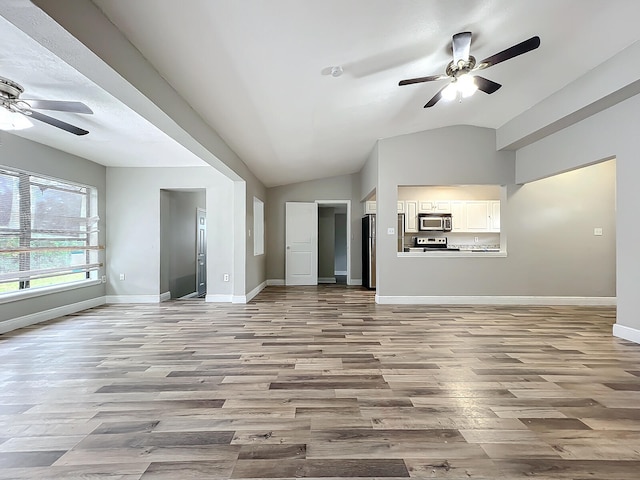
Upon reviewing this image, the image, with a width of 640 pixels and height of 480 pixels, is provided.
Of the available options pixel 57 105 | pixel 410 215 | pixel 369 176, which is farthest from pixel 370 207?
pixel 57 105

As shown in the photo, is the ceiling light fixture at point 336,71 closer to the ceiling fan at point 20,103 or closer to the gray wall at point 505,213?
the ceiling fan at point 20,103

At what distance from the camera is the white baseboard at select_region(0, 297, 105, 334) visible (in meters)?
4.15

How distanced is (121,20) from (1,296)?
3.89 m

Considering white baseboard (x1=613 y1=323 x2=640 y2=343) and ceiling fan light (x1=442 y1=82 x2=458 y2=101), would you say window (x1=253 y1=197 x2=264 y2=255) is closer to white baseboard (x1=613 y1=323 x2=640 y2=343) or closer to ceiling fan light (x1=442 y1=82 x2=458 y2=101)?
ceiling fan light (x1=442 y1=82 x2=458 y2=101)

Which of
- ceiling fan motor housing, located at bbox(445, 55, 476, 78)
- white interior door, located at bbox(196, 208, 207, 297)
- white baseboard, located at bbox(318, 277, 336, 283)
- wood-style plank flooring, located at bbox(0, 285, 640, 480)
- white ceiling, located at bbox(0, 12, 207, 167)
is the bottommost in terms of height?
white baseboard, located at bbox(318, 277, 336, 283)

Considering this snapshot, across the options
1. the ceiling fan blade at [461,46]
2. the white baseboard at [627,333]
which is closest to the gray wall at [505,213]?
the white baseboard at [627,333]

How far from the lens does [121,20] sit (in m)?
2.09

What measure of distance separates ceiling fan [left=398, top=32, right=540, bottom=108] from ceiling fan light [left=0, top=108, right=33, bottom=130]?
3395 mm

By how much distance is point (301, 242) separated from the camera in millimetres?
8445

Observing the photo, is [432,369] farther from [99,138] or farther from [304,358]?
[99,138]

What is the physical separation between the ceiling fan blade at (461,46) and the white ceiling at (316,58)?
0.24 feet

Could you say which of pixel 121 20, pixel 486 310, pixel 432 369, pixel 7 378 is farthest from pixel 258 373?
pixel 486 310

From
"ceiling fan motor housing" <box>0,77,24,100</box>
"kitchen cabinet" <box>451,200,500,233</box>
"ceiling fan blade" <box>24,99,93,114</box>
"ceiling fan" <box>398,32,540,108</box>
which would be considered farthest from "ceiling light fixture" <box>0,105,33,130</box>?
"kitchen cabinet" <box>451,200,500,233</box>

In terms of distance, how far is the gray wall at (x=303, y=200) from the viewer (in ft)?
27.6
